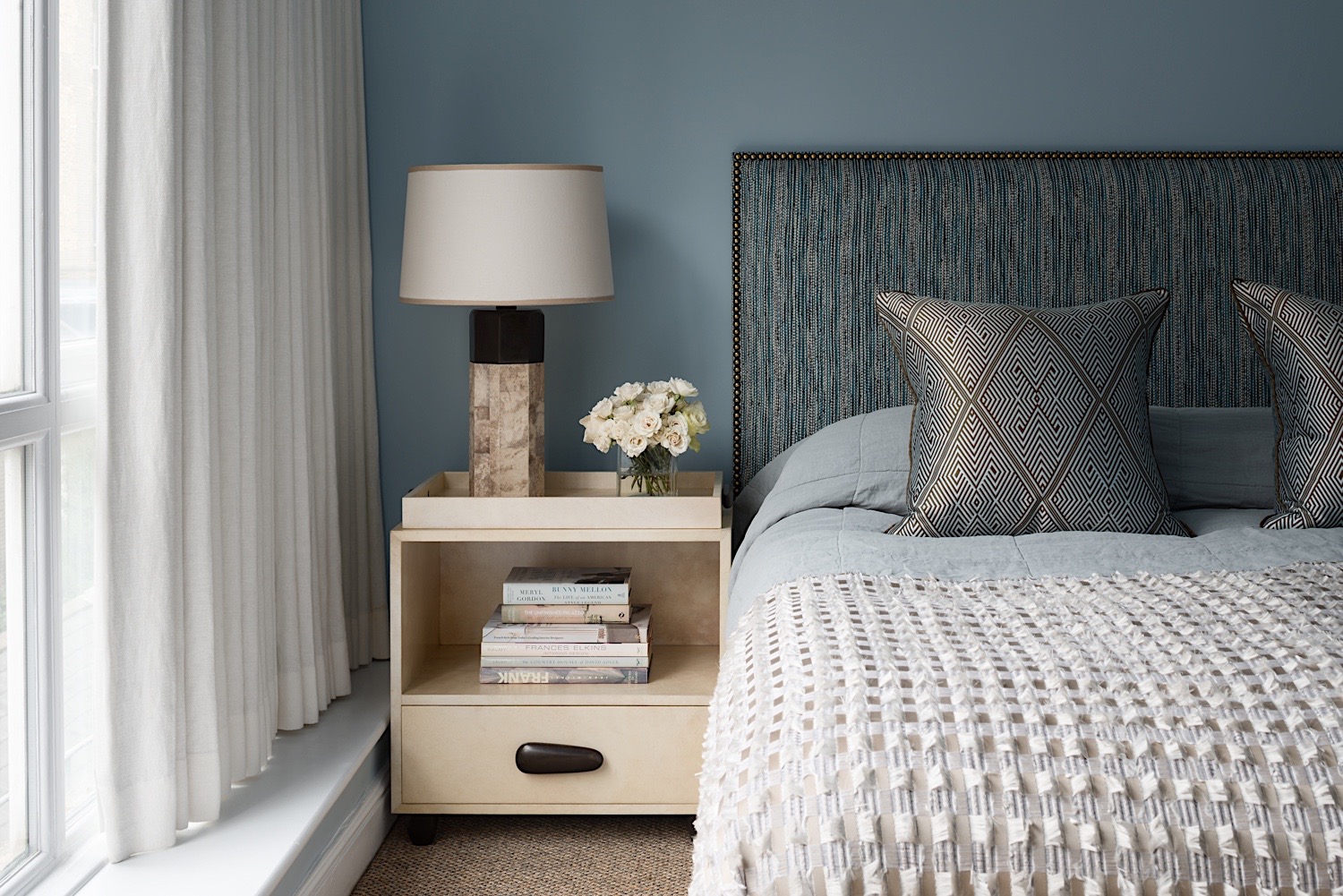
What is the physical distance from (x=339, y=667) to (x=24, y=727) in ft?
2.64

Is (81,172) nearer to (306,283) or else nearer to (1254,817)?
(306,283)

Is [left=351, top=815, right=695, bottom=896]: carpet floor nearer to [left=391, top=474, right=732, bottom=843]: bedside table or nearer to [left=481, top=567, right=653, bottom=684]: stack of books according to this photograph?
[left=391, top=474, right=732, bottom=843]: bedside table

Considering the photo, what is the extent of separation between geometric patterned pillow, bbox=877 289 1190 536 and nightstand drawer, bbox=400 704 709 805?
2.08ft

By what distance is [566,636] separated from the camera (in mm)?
2248

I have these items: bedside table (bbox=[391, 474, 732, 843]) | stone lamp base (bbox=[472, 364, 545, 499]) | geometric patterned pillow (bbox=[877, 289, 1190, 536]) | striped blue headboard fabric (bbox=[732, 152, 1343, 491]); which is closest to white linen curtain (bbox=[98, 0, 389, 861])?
bedside table (bbox=[391, 474, 732, 843])

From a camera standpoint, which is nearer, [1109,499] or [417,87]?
[1109,499]

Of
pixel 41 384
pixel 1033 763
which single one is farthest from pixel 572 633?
pixel 1033 763

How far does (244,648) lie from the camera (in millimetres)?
1849

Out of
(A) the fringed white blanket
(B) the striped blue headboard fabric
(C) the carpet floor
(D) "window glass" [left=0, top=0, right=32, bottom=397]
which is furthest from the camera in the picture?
(B) the striped blue headboard fabric

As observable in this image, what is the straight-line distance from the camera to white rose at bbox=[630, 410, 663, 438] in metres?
2.24

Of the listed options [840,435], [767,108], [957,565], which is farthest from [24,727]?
[767,108]

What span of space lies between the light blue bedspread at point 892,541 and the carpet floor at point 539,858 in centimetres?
53

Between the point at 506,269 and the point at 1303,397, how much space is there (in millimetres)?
1444

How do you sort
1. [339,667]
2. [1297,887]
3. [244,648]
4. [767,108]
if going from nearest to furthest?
[1297,887] → [244,648] → [339,667] → [767,108]
